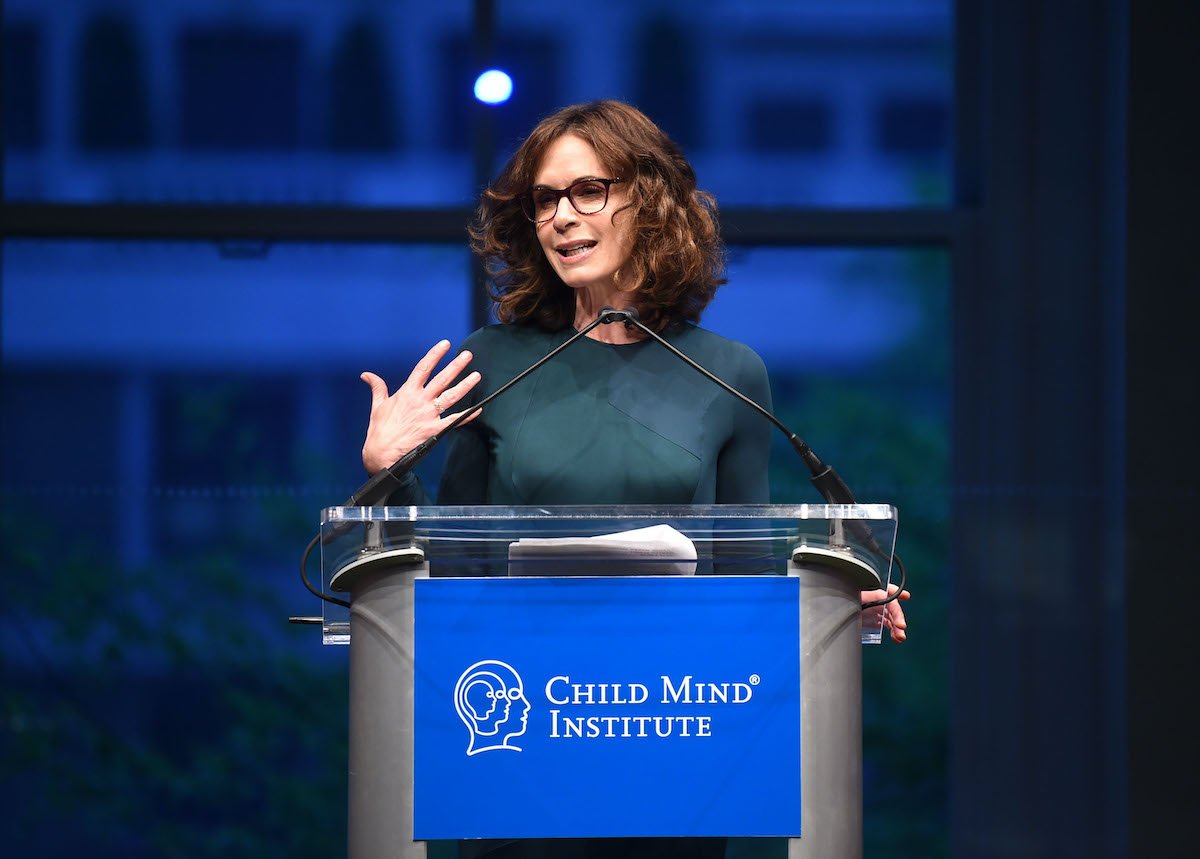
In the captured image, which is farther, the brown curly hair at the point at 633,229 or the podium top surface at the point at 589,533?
the brown curly hair at the point at 633,229

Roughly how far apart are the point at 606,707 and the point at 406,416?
0.50m

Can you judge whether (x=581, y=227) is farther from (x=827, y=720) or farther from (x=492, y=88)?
(x=492, y=88)

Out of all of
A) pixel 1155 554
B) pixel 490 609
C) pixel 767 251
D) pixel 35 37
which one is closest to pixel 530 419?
pixel 490 609

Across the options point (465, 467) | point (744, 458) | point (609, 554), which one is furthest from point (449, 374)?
point (609, 554)

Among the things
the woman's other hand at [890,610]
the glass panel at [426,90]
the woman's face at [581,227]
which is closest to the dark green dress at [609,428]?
the woman's face at [581,227]

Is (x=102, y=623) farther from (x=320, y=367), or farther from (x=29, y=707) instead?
(x=320, y=367)

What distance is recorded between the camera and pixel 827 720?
3.93ft

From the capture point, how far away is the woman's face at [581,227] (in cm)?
172

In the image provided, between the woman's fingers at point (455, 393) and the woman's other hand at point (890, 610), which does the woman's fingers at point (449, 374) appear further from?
the woman's other hand at point (890, 610)

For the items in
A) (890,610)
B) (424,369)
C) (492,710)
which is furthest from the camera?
(424,369)

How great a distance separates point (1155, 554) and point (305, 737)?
219cm

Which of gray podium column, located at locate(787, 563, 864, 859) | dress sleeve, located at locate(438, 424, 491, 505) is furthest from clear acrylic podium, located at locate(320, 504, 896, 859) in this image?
dress sleeve, located at locate(438, 424, 491, 505)

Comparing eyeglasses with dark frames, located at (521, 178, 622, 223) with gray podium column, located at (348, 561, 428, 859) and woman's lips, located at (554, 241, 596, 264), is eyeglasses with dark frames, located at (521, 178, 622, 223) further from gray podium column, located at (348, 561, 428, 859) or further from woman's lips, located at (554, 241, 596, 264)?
gray podium column, located at (348, 561, 428, 859)

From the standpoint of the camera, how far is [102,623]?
3754mm
